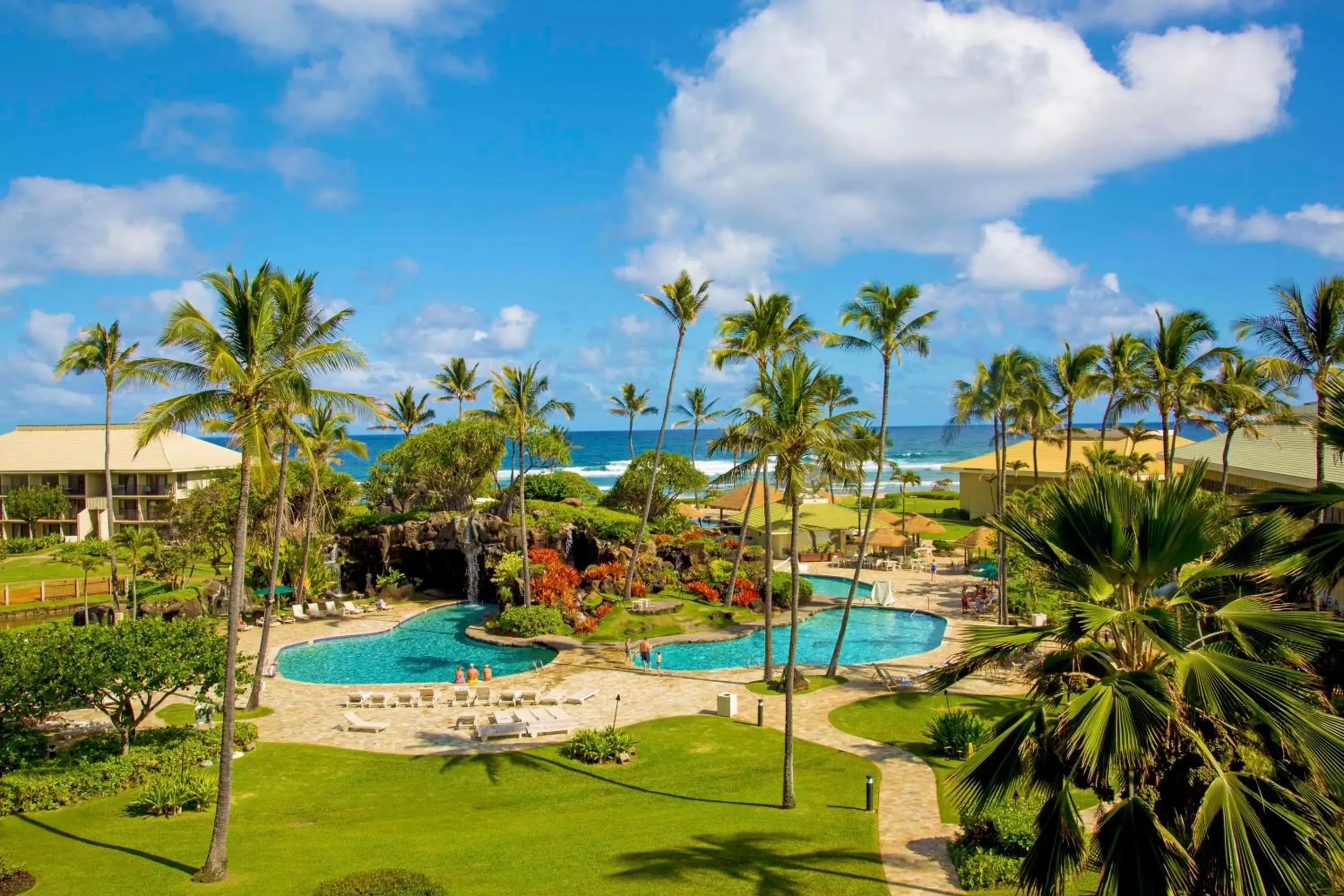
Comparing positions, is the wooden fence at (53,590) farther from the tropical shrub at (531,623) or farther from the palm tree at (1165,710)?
the palm tree at (1165,710)

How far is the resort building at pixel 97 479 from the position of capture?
5972 cm

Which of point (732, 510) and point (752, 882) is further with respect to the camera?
point (732, 510)

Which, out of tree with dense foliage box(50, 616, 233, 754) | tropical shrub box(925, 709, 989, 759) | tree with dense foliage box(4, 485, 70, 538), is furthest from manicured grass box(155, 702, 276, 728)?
tree with dense foliage box(4, 485, 70, 538)

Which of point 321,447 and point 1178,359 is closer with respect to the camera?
point 1178,359

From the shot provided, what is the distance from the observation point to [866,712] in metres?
23.3

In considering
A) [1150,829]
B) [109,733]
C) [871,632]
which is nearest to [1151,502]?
[1150,829]

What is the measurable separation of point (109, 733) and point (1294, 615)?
76.4ft

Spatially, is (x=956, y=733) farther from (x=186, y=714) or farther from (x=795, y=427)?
(x=186, y=714)

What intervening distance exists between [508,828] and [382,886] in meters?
3.49

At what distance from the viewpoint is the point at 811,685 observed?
26141 millimetres

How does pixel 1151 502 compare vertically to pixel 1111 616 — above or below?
above

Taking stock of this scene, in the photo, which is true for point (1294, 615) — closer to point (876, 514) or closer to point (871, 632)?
point (871, 632)

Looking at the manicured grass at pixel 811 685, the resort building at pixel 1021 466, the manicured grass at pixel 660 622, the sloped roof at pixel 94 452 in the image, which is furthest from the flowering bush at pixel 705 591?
the sloped roof at pixel 94 452

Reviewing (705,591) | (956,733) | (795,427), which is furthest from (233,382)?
(705,591)
